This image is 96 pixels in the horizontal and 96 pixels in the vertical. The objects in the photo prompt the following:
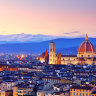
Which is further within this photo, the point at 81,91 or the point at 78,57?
the point at 78,57

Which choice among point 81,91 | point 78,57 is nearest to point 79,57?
point 78,57

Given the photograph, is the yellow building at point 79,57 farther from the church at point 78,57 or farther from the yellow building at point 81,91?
the yellow building at point 81,91

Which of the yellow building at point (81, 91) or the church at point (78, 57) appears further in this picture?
the church at point (78, 57)

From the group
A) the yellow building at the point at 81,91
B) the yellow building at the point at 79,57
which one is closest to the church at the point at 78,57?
the yellow building at the point at 79,57

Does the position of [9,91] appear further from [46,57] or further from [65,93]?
[46,57]

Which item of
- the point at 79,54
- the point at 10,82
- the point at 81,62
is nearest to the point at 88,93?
the point at 10,82

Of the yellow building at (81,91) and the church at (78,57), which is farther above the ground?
the church at (78,57)

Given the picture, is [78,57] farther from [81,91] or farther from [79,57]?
[81,91]

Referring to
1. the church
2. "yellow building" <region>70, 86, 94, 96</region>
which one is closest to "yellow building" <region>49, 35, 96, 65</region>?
the church

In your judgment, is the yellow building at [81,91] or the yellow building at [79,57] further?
the yellow building at [79,57]

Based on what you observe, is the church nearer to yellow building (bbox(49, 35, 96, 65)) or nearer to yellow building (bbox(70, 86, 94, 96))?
yellow building (bbox(49, 35, 96, 65))

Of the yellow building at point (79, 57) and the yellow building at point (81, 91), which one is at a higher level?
the yellow building at point (79, 57)
